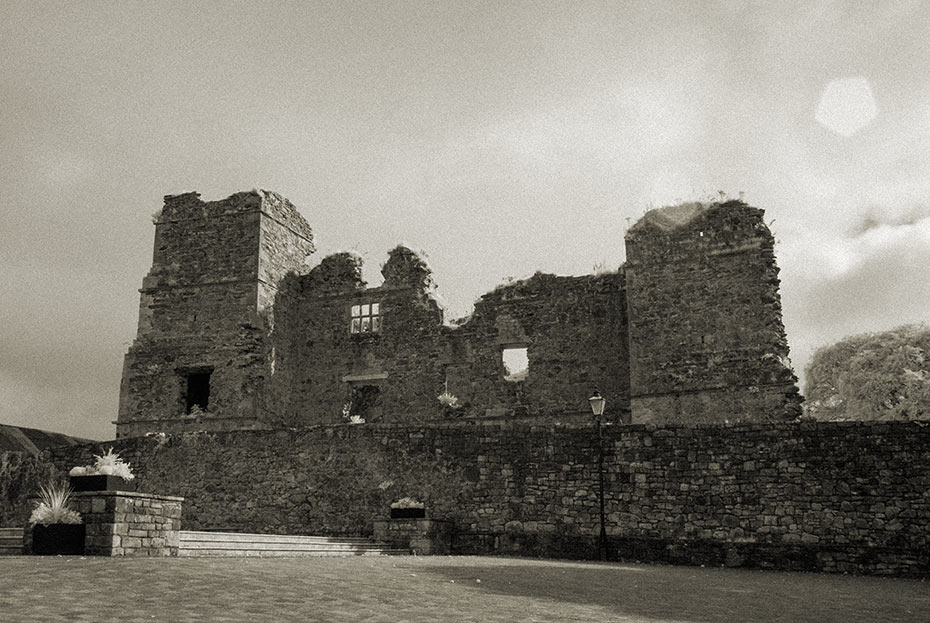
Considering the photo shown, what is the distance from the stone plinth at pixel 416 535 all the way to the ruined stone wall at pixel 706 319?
326 inches

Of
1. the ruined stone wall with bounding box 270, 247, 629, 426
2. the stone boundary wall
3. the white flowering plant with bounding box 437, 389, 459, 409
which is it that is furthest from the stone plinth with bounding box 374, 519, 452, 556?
the white flowering plant with bounding box 437, 389, 459, 409

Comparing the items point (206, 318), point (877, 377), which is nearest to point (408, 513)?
point (206, 318)

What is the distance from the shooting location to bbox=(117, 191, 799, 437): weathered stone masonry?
2309cm

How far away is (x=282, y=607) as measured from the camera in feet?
23.6

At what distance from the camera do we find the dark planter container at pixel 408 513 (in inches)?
663

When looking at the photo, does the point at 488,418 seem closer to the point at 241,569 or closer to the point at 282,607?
the point at 241,569

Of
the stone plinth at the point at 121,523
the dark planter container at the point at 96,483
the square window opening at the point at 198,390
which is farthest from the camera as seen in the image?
the square window opening at the point at 198,390

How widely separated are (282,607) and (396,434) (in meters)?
11.2

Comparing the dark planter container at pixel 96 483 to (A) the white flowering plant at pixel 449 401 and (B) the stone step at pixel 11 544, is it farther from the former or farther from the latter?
(A) the white flowering plant at pixel 449 401

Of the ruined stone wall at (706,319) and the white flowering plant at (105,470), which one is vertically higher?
the ruined stone wall at (706,319)

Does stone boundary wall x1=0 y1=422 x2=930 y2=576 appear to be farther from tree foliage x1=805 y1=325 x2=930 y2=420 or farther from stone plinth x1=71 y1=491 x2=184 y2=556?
tree foliage x1=805 y1=325 x2=930 y2=420

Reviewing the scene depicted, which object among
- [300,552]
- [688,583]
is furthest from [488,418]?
[688,583]

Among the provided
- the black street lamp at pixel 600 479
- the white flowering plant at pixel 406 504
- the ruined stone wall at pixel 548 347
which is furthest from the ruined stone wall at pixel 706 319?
the white flowering plant at pixel 406 504

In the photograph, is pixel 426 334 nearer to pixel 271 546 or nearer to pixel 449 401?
pixel 449 401
